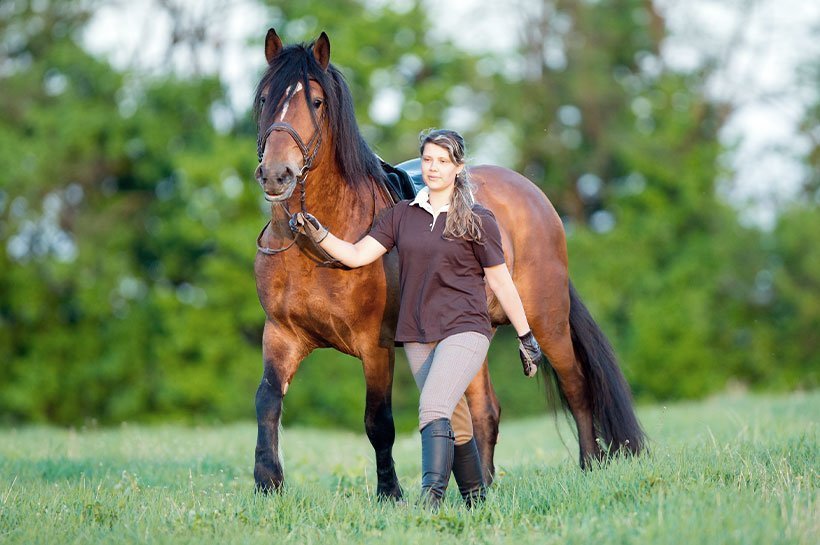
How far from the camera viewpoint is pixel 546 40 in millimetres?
28547

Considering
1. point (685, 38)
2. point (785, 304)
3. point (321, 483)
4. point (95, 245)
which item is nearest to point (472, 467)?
point (321, 483)

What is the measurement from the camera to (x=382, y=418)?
18.9 ft

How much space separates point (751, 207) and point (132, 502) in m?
24.9

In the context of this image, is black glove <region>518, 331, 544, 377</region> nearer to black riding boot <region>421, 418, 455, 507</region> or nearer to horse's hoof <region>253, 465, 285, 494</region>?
black riding boot <region>421, 418, 455, 507</region>

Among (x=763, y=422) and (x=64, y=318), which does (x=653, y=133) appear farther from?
(x=763, y=422)

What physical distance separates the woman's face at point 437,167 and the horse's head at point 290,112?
63cm

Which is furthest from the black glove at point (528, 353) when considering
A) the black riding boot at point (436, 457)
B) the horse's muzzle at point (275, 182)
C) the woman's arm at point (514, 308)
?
the horse's muzzle at point (275, 182)

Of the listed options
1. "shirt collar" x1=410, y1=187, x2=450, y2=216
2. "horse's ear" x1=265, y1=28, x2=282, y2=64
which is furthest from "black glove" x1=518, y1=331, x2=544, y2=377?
"horse's ear" x1=265, y1=28, x2=282, y2=64

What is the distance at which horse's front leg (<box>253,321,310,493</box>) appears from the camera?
5426mm

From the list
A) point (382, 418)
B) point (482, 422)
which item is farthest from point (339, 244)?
point (482, 422)

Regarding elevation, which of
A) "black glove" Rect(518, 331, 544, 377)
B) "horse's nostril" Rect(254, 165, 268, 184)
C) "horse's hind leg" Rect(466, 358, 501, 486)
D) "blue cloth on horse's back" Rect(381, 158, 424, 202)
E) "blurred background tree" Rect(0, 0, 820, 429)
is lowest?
"horse's hind leg" Rect(466, 358, 501, 486)

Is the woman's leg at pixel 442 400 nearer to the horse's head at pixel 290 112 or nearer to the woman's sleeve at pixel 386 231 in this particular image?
the woman's sleeve at pixel 386 231

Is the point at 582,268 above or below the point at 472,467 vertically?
above

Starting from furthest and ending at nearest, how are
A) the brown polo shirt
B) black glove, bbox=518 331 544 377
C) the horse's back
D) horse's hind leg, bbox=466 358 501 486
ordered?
the horse's back
horse's hind leg, bbox=466 358 501 486
black glove, bbox=518 331 544 377
the brown polo shirt
